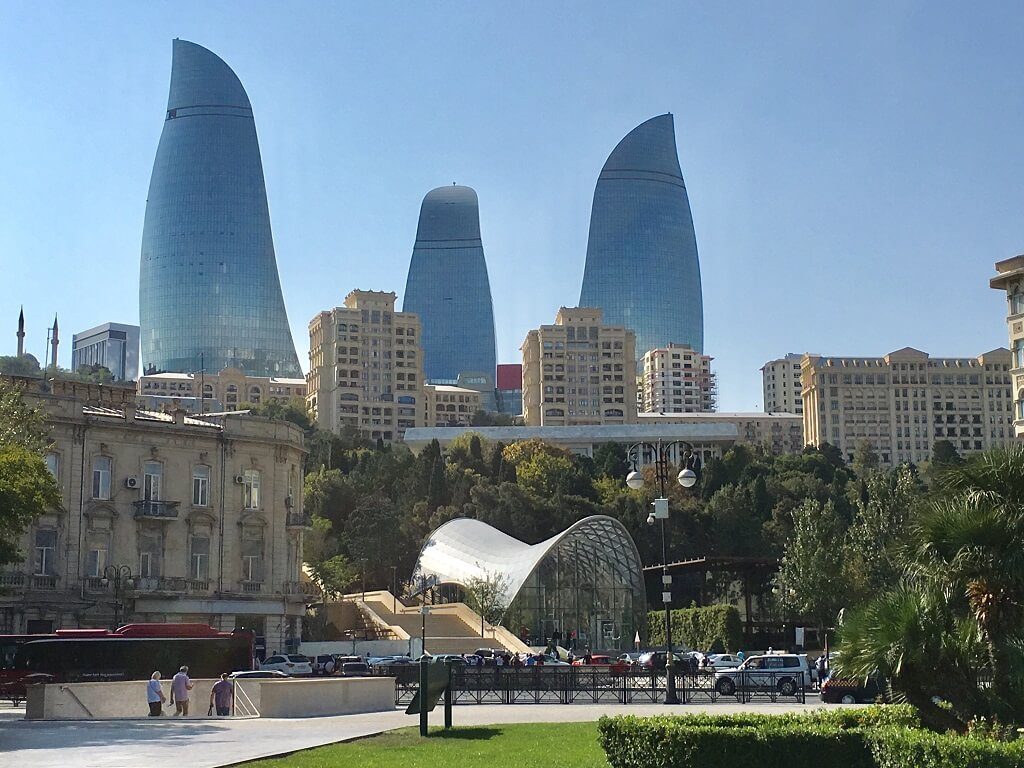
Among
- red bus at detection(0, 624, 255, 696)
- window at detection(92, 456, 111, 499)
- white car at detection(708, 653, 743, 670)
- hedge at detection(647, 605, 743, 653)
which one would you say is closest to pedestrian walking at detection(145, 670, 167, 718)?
red bus at detection(0, 624, 255, 696)

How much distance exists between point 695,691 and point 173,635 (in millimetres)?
20016

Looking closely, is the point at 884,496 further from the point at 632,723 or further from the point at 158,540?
the point at 632,723

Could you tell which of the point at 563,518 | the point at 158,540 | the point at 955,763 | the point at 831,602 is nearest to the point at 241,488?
the point at 158,540

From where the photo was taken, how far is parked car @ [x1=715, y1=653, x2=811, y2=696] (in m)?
46.0

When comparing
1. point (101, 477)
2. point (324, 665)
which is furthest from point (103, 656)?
point (101, 477)

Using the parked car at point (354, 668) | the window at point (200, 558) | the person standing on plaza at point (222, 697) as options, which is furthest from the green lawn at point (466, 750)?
the window at point (200, 558)

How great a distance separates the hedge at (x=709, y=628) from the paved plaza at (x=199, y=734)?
3870 centimetres

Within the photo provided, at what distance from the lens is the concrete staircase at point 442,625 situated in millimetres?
83875

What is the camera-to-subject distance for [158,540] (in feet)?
232

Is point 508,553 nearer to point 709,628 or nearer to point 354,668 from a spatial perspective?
point 709,628

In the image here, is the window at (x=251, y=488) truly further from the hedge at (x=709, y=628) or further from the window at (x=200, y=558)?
the hedge at (x=709, y=628)

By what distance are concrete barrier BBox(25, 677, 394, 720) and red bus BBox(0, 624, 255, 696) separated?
6.80 metres

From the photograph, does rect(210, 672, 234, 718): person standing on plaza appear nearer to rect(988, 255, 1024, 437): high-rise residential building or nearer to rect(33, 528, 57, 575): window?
rect(33, 528, 57, 575): window

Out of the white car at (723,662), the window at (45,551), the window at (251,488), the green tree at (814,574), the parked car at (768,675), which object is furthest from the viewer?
the window at (251,488)
